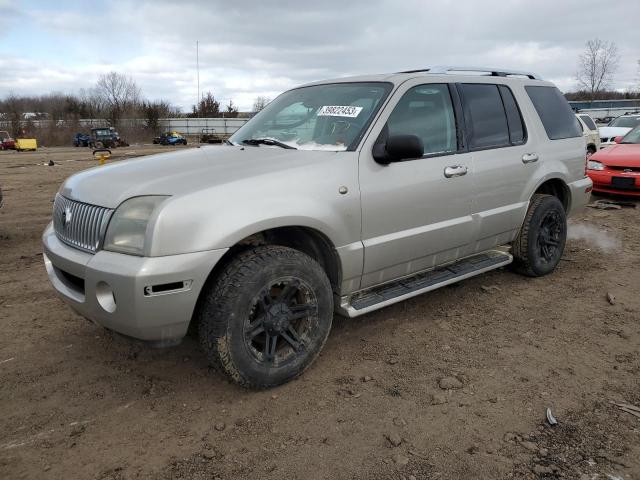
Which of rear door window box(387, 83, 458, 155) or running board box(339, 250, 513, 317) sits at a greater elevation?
rear door window box(387, 83, 458, 155)

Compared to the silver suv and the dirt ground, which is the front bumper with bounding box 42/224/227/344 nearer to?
the silver suv

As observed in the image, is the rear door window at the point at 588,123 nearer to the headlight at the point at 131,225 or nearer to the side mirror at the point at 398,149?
the side mirror at the point at 398,149

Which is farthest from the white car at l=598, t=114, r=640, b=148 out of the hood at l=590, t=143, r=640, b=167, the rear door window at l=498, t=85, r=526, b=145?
the rear door window at l=498, t=85, r=526, b=145

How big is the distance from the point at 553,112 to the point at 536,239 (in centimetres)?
128

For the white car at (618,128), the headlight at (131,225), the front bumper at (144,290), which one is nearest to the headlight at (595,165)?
the white car at (618,128)

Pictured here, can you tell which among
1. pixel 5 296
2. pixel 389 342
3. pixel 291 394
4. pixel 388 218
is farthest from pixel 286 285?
pixel 5 296

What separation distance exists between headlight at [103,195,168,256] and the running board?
4.56ft

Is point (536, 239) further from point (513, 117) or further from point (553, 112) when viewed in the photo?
point (553, 112)

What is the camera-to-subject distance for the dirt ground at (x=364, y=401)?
7.79 feet

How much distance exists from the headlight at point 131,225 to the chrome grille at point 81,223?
0.23 ft

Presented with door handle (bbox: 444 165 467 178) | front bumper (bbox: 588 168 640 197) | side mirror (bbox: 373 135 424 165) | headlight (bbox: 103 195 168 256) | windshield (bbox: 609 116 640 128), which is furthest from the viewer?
windshield (bbox: 609 116 640 128)

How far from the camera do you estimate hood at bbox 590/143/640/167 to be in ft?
28.9

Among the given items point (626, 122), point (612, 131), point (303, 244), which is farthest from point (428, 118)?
point (626, 122)

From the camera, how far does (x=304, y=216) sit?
2.90 metres
